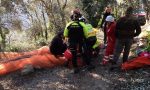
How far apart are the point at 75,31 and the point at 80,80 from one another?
60.2 inches

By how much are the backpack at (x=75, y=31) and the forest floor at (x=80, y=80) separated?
3.87 ft

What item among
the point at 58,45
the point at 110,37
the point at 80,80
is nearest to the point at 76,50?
the point at 80,80

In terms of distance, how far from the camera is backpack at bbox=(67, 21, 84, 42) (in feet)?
35.7

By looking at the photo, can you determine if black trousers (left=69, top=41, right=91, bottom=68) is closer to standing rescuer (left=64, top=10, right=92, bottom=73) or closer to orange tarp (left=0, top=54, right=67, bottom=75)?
standing rescuer (left=64, top=10, right=92, bottom=73)

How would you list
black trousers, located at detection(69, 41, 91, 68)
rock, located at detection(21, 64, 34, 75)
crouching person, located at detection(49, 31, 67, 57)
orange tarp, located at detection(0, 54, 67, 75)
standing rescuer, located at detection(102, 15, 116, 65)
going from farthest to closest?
crouching person, located at detection(49, 31, 67, 57), orange tarp, located at detection(0, 54, 67, 75), rock, located at detection(21, 64, 34, 75), standing rescuer, located at detection(102, 15, 116, 65), black trousers, located at detection(69, 41, 91, 68)

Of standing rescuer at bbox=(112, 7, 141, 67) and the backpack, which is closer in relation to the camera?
standing rescuer at bbox=(112, 7, 141, 67)

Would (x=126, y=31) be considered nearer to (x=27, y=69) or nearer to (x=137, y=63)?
(x=137, y=63)

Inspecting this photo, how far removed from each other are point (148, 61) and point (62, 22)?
87.9ft

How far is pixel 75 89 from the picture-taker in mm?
9977

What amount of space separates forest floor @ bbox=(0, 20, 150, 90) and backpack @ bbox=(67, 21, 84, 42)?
1.18 meters

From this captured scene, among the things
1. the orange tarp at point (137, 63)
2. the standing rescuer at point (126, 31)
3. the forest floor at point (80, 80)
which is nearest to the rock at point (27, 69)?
the forest floor at point (80, 80)

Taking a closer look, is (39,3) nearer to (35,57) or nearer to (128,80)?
(35,57)

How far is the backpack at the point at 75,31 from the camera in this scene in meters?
10.9

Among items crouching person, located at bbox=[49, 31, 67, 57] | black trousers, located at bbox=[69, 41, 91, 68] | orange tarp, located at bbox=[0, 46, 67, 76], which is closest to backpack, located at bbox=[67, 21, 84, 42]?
black trousers, located at bbox=[69, 41, 91, 68]
